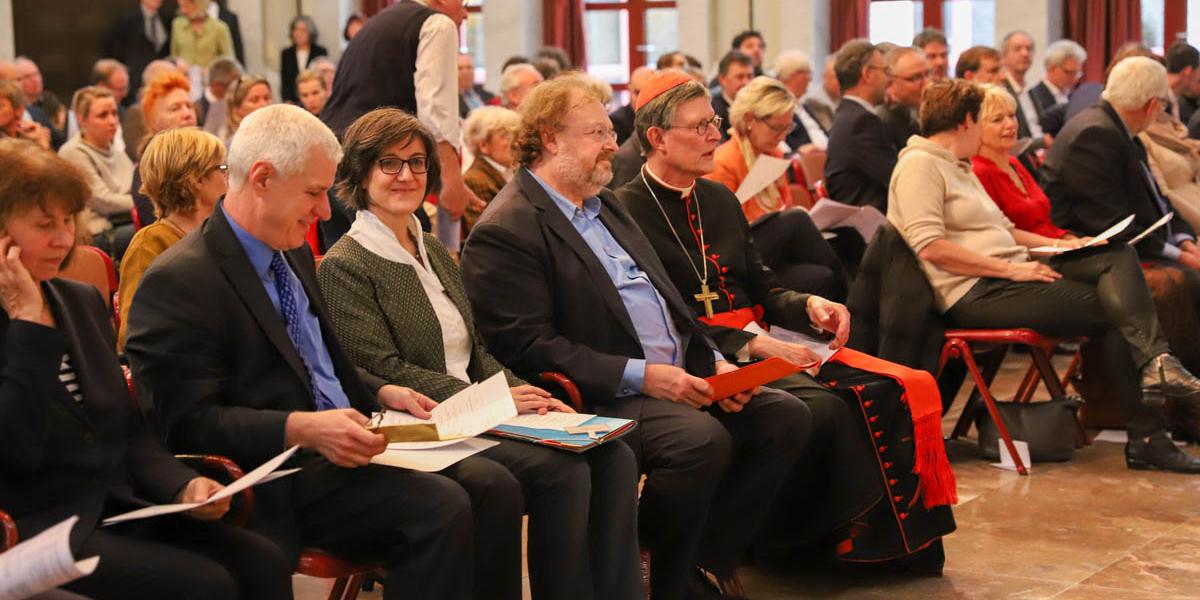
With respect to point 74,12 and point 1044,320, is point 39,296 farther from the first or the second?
point 74,12

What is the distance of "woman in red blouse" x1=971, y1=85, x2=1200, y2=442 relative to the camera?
589cm

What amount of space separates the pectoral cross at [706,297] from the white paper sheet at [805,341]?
187 mm

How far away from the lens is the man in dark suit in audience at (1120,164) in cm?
611

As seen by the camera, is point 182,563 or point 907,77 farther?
point 907,77

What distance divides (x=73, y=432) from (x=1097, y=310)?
3.95 metres

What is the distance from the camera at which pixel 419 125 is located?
359 cm

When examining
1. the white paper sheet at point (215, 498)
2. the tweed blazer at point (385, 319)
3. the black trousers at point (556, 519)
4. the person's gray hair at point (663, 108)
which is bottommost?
the black trousers at point (556, 519)

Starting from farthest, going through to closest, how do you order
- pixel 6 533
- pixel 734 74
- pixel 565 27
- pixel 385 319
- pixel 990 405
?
pixel 565 27
pixel 734 74
pixel 990 405
pixel 385 319
pixel 6 533

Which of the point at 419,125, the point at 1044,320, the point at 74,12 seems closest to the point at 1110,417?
the point at 1044,320

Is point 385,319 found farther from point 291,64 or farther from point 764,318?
point 291,64

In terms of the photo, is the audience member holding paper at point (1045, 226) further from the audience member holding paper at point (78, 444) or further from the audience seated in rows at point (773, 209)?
the audience member holding paper at point (78, 444)

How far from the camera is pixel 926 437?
412cm

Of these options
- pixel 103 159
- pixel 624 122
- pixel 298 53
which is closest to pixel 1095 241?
pixel 624 122

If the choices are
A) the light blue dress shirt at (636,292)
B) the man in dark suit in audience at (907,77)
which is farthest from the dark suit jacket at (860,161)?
the light blue dress shirt at (636,292)
